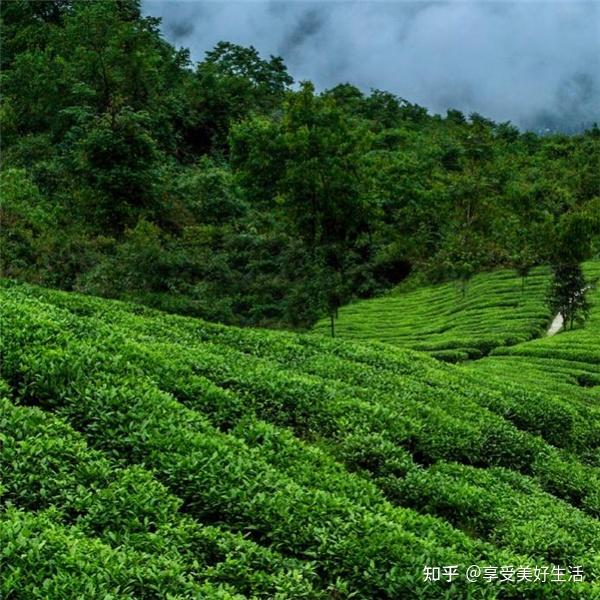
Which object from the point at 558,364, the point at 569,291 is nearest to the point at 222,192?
the point at 569,291

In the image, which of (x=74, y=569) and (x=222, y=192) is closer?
(x=74, y=569)

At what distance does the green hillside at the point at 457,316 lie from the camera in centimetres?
2497

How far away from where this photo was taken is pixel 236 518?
5.93 m

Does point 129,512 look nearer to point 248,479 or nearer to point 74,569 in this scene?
point 74,569

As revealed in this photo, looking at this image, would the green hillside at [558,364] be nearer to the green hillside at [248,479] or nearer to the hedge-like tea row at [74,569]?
the green hillside at [248,479]

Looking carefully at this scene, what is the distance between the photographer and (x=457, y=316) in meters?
30.2

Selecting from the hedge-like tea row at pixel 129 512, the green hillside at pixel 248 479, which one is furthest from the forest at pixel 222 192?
the hedge-like tea row at pixel 129 512

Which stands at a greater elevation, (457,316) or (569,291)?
(569,291)

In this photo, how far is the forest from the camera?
25328mm

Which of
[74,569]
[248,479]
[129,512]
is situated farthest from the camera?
[248,479]

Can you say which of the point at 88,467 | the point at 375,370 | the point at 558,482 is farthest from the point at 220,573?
the point at 375,370

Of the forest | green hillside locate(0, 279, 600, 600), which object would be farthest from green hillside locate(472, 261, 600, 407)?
green hillside locate(0, 279, 600, 600)

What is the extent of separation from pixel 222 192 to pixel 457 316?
13.8m

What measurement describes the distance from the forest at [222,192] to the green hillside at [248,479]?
14.2 meters
